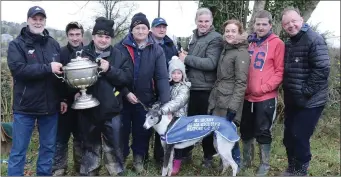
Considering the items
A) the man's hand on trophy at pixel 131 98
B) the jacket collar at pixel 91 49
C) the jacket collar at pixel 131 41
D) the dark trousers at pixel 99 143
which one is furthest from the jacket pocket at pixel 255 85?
the jacket collar at pixel 91 49

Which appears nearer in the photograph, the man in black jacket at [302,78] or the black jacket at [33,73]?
the black jacket at [33,73]

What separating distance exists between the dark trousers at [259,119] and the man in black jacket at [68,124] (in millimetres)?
2008

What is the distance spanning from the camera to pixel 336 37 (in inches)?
336

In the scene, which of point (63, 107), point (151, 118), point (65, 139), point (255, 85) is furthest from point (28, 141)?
point (255, 85)

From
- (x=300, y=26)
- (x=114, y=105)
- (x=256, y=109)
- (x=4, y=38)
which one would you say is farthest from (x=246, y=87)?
(x=4, y=38)

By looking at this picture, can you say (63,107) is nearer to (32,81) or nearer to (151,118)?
(32,81)

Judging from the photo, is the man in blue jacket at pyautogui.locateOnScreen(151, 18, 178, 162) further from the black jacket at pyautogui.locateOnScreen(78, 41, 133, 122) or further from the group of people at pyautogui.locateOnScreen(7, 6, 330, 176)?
the black jacket at pyautogui.locateOnScreen(78, 41, 133, 122)

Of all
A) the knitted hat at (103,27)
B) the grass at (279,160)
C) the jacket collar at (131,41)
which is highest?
the knitted hat at (103,27)

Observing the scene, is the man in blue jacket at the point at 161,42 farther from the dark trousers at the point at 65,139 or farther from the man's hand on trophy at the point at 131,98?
the dark trousers at the point at 65,139

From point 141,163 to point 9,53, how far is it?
198 cm

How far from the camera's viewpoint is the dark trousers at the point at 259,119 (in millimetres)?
4242

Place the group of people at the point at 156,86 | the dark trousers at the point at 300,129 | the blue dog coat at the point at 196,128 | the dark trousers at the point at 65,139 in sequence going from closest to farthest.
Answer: the group of people at the point at 156,86 < the blue dog coat at the point at 196,128 < the dark trousers at the point at 300,129 < the dark trousers at the point at 65,139

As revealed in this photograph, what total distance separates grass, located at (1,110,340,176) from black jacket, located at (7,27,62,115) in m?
1.22

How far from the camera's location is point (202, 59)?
430 centimetres
